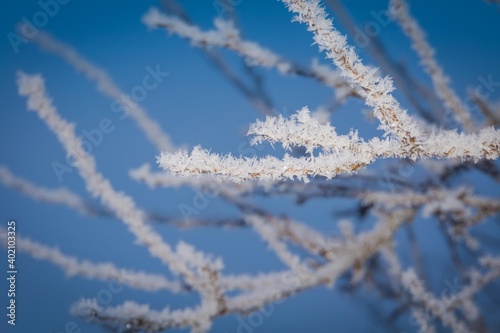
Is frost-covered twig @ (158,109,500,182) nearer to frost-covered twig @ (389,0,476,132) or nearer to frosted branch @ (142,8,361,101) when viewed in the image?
frosted branch @ (142,8,361,101)

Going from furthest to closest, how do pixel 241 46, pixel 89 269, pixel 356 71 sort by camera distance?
pixel 89 269 < pixel 241 46 < pixel 356 71

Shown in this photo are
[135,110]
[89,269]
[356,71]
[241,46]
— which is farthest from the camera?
[135,110]

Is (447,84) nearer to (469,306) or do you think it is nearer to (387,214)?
(387,214)

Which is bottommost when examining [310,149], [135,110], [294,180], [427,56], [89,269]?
[310,149]

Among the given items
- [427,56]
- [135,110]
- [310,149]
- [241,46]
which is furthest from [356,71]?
[135,110]

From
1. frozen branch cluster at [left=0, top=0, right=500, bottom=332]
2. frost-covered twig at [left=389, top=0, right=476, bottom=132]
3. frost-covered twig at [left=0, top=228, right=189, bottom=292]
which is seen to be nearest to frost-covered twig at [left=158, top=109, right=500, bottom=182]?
frozen branch cluster at [left=0, top=0, right=500, bottom=332]

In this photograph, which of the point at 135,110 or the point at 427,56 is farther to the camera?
the point at 135,110

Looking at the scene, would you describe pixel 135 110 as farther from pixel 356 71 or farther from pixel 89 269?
pixel 356 71

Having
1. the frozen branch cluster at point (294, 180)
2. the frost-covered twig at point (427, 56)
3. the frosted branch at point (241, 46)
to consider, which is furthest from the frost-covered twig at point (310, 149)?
the frost-covered twig at point (427, 56)

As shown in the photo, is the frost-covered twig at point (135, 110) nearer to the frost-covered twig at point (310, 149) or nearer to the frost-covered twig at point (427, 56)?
the frost-covered twig at point (310, 149)
